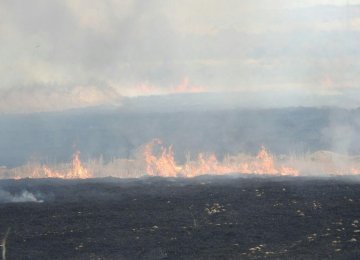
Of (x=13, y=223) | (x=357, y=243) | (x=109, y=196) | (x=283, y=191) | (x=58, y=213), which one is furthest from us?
(x=109, y=196)

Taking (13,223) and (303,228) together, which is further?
(13,223)

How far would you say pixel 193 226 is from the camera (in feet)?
345

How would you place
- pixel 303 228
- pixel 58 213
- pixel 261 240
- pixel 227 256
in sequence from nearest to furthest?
pixel 227 256
pixel 261 240
pixel 303 228
pixel 58 213

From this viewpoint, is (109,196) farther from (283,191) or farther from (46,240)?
(46,240)

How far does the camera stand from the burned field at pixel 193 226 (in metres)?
82.6

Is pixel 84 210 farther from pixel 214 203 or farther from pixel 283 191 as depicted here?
pixel 283 191

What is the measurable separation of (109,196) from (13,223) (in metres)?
64.9

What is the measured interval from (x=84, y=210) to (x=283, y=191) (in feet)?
171

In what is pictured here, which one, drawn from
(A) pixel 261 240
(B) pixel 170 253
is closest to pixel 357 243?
(A) pixel 261 240

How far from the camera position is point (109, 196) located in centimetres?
17962

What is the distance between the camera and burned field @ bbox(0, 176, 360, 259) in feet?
271

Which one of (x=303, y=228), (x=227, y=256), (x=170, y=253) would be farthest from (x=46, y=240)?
(x=303, y=228)

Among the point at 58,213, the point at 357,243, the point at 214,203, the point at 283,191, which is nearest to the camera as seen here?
the point at 357,243

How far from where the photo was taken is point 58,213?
132125 millimetres
